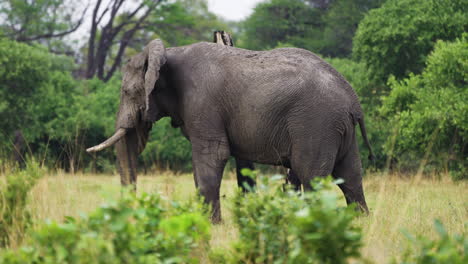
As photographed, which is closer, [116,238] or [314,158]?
[116,238]

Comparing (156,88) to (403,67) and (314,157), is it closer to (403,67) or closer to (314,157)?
(314,157)

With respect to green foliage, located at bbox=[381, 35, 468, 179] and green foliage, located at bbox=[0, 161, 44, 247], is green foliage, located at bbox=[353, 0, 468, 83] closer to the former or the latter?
green foliage, located at bbox=[381, 35, 468, 179]

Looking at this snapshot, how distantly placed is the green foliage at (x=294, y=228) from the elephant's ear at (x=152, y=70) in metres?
3.21

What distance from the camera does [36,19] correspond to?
35.1m

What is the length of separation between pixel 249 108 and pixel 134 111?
1611mm

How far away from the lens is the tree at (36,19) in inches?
1356

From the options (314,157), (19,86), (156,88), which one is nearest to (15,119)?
(19,86)

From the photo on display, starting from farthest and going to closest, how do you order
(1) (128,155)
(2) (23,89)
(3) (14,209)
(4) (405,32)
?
(2) (23,89), (4) (405,32), (1) (128,155), (3) (14,209)

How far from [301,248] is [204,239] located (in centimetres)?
134

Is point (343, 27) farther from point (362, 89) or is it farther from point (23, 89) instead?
point (23, 89)

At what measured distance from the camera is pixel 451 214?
7438 millimetres

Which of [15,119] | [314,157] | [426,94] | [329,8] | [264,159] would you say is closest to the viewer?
[314,157]

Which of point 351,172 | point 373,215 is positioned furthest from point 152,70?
point 373,215

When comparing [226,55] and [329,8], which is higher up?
Answer: [329,8]
